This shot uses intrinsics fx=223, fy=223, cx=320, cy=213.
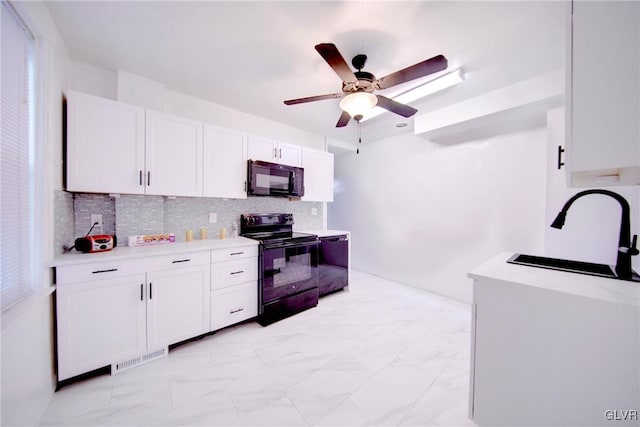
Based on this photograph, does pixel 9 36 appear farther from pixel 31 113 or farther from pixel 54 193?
pixel 54 193

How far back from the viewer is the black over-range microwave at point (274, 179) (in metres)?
2.64

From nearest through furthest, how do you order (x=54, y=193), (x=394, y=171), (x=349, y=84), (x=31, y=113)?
1. (x=31, y=113)
2. (x=54, y=193)
3. (x=349, y=84)
4. (x=394, y=171)

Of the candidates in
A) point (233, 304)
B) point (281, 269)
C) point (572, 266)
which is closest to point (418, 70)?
point (572, 266)

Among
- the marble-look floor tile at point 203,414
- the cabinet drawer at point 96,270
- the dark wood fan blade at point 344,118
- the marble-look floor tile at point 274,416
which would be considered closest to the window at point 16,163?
the cabinet drawer at point 96,270

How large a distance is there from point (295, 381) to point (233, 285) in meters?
1.07

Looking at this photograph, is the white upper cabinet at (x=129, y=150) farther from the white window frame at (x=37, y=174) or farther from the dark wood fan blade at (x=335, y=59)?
the dark wood fan blade at (x=335, y=59)

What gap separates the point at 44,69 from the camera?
1.43 metres

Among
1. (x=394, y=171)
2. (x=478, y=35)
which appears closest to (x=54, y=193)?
(x=478, y=35)

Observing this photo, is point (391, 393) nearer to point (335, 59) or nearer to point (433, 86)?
point (335, 59)

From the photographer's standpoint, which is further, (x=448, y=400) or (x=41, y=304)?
(x=448, y=400)

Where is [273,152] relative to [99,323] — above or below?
above

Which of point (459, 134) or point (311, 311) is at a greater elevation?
point (459, 134)

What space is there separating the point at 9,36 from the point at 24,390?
1.83 m

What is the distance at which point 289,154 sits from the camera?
308 centimetres
